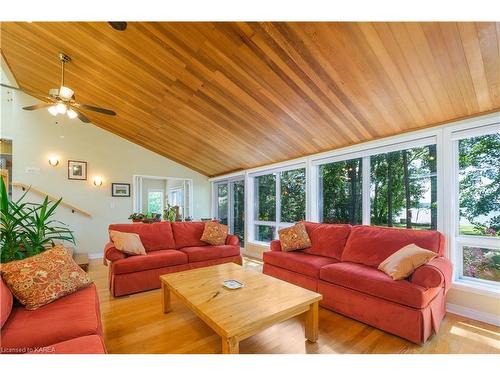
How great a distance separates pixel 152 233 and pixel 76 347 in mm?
2485

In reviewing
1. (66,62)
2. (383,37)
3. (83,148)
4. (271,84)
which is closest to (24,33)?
(66,62)

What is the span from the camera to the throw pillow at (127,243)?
302cm

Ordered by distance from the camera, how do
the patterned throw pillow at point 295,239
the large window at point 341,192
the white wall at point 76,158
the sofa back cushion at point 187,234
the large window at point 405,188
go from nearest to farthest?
the large window at point 405,188 → the patterned throw pillow at point 295,239 → the large window at point 341,192 → the sofa back cushion at point 187,234 → the white wall at point 76,158

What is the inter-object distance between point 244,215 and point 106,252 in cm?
303

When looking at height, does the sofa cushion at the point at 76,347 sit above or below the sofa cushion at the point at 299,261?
above

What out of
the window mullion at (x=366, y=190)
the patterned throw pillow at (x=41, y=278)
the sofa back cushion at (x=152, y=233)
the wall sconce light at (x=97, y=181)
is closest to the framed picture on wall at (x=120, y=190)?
the wall sconce light at (x=97, y=181)

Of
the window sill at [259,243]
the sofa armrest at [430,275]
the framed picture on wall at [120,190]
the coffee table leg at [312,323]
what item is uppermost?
the framed picture on wall at [120,190]

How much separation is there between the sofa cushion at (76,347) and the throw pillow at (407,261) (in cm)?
A: 224

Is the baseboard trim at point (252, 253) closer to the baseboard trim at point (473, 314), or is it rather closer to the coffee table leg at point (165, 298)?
the coffee table leg at point (165, 298)

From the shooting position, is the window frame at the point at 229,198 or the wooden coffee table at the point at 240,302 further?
the window frame at the point at 229,198

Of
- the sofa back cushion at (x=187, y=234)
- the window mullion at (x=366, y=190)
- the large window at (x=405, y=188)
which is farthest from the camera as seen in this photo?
the sofa back cushion at (x=187, y=234)

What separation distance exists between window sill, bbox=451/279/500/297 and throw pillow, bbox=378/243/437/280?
2.64 feet

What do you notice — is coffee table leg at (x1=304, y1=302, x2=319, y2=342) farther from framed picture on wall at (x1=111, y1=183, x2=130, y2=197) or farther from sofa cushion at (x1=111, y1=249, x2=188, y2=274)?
framed picture on wall at (x1=111, y1=183, x2=130, y2=197)

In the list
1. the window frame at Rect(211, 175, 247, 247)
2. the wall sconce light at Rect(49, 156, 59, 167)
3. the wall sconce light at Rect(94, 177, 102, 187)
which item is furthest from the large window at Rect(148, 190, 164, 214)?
the wall sconce light at Rect(49, 156, 59, 167)
